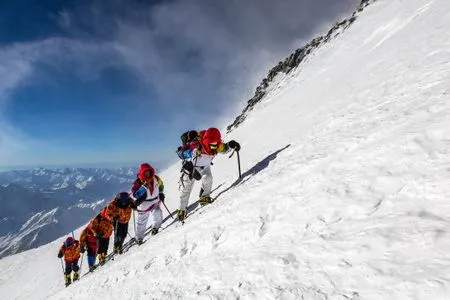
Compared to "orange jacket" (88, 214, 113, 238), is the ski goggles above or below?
above

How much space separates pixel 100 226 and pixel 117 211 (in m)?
1.09

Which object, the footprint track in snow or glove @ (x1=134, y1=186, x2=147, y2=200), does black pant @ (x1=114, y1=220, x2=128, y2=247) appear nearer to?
glove @ (x1=134, y1=186, x2=147, y2=200)

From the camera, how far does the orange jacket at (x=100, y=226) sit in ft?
48.2

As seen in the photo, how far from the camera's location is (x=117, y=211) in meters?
14.4

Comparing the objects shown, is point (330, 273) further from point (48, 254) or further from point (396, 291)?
point (48, 254)

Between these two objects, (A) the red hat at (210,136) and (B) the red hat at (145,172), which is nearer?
(A) the red hat at (210,136)

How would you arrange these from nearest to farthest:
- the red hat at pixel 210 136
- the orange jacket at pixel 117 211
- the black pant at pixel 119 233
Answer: the red hat at pixel 210 136
the orange jacket at pixel 117 211
the black pant at pixel 119 233

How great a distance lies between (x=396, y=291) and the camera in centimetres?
382

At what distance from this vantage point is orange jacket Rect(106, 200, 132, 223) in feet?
47.0

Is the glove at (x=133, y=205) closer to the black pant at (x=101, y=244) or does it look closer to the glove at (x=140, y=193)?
the glove at (x=140, y=193)

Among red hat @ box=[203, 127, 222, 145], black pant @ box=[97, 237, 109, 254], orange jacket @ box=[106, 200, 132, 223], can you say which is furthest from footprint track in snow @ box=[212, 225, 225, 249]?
black pant @ box=[97, 237, 109, 254]

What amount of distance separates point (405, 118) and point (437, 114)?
0.92 m

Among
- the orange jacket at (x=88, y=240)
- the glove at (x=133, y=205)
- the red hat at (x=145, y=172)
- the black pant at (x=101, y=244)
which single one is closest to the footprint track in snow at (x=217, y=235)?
the red hat at (x=145, y=172)

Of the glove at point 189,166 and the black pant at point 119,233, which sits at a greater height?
the glove at point 189,166
